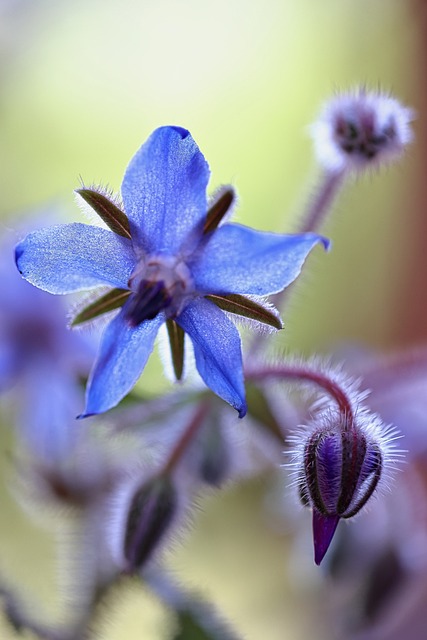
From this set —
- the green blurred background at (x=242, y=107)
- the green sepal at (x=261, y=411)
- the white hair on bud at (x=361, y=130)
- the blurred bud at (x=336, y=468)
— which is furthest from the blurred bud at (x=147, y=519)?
the green blurred background at (x=242, y=107)

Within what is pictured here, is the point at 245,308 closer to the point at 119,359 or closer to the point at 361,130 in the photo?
the point at 119,359

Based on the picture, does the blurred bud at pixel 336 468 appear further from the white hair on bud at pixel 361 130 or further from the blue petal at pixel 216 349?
the white hair on bud at pixel 361 130

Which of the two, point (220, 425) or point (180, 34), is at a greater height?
point (180, 34)

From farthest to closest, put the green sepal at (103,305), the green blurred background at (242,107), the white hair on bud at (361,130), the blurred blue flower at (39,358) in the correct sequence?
the green blurred background at (242,107)
the blurred blue flower at (39,358)
the white hair on bud at (361,130)
the green sepal at (103,305)

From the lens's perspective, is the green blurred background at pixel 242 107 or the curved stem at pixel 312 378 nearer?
the curved stem at pixel 312 378

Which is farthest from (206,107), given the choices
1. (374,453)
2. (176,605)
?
(374,453)

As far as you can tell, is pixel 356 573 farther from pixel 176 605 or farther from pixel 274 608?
pixel 274 608

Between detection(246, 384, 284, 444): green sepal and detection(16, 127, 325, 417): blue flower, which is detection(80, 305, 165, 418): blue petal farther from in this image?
detection(246, 384, 284, 444): green sepal
